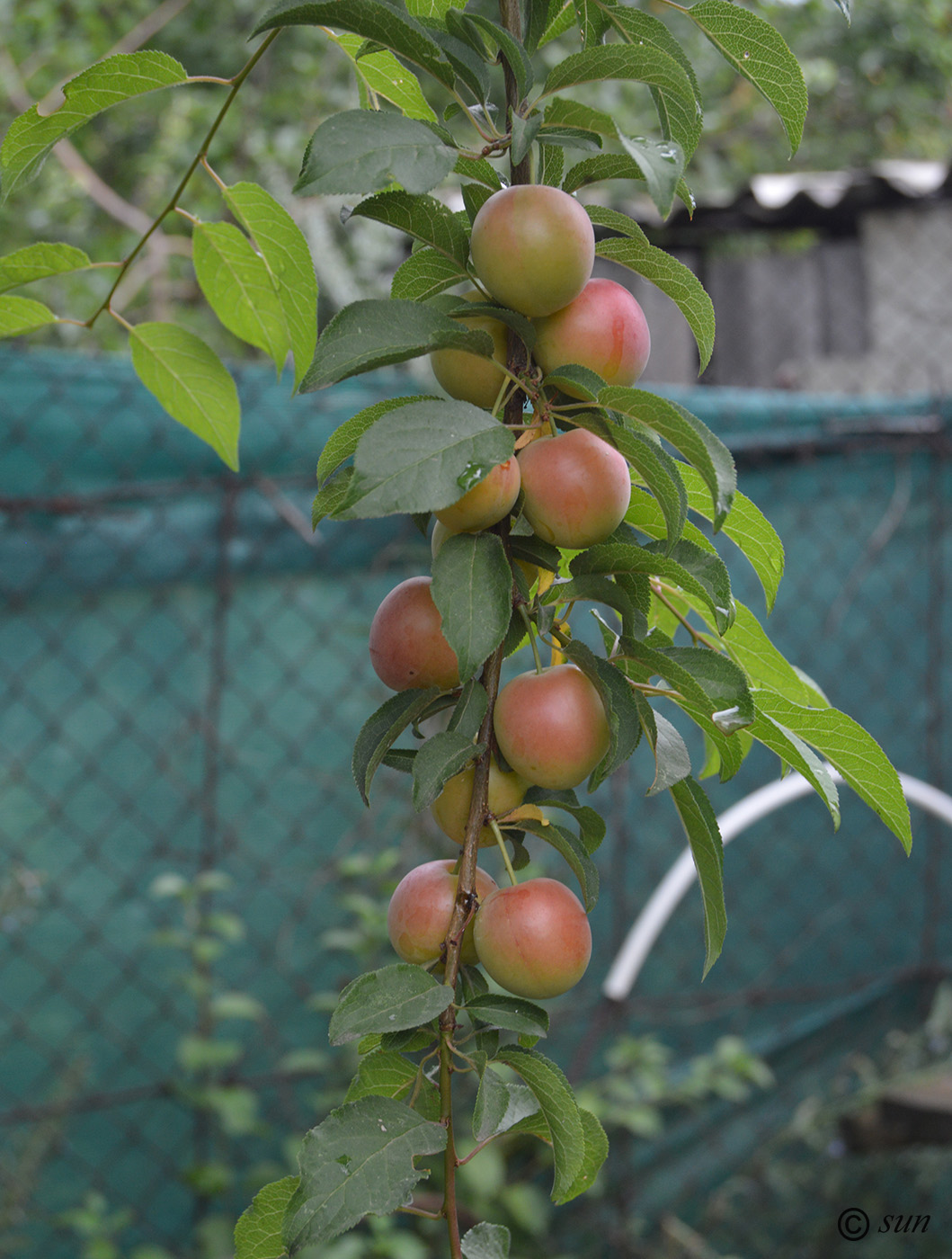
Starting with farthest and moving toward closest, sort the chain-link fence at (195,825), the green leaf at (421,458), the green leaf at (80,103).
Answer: the chain-link fence at (195,825) → the green leaf at (80,103) → the green leaf at (421,458)

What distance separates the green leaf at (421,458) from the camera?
264mm

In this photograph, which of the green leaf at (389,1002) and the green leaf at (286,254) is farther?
the green leaf at (286,254)

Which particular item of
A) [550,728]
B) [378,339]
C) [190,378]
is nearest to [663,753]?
[550,728]

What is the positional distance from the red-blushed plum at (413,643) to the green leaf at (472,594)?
0.03 m

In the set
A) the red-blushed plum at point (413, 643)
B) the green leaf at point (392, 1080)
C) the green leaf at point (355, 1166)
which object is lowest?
the green leaf at point (392, 1080)

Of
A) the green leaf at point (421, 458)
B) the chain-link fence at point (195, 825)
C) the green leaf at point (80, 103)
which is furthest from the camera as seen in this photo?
the chain-link fence at point (195, 825)

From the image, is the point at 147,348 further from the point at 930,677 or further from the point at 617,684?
the point at 930,677

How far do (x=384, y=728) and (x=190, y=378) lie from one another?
19 cm

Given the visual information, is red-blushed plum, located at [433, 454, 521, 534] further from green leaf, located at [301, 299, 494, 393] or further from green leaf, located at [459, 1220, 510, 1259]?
green leaf, located at [459, 1220, 510, 1259]

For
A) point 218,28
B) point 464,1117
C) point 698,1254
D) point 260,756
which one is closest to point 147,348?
point 260,756

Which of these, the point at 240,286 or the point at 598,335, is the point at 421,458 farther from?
the point at 240,286

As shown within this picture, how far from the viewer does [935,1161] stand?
6.82 feet

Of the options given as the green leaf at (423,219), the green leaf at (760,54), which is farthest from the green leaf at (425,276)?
the green leaf at (760,54)

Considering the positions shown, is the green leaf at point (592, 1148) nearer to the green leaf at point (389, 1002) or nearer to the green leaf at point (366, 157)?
the green leaf at point (389, 1002)
